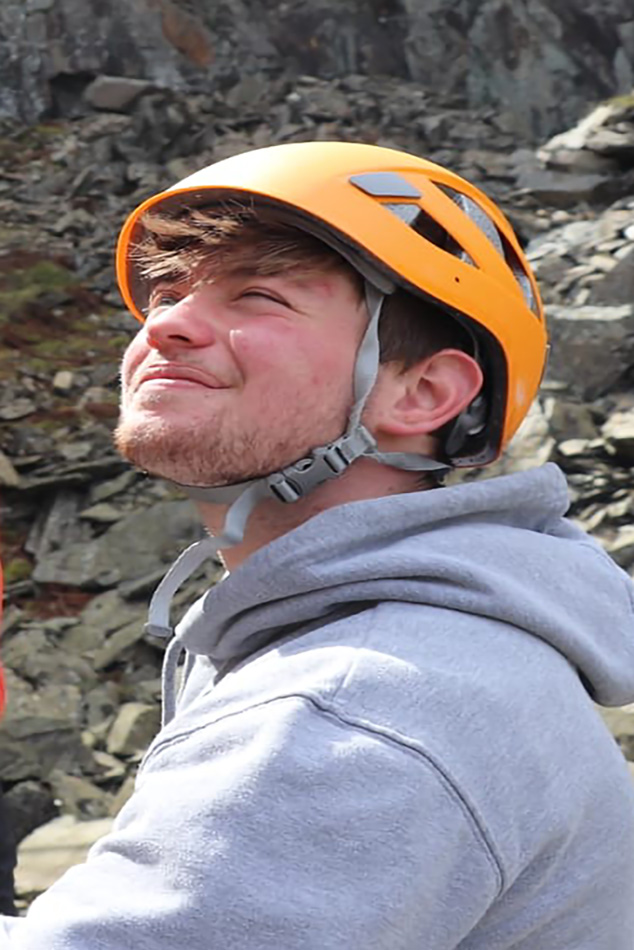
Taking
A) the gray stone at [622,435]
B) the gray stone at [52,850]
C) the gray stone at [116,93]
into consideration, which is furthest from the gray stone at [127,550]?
the gray stone at [116,93]

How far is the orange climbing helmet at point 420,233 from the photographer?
6.09 ft

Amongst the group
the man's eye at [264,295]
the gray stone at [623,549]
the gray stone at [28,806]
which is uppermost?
the man's eye at [264,295]

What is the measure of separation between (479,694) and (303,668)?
0.71ft

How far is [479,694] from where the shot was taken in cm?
133

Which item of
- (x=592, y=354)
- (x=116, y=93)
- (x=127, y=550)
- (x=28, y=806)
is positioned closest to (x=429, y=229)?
(x=28, y=806)

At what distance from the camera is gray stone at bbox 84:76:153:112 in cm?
1800

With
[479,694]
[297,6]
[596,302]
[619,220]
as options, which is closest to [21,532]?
[596,302]

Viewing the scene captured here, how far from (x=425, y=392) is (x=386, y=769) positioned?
88 cm

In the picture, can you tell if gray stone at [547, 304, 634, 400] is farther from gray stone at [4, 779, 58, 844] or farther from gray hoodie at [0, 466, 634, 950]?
gray hoodie at [0, 466, 634, 950]

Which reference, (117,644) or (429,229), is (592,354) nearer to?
(117,644)

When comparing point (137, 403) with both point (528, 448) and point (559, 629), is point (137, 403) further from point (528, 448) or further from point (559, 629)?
point (528, 448)

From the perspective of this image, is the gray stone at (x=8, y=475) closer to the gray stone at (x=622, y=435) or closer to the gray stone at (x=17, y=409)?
the gray stone at (x=17, y=409)

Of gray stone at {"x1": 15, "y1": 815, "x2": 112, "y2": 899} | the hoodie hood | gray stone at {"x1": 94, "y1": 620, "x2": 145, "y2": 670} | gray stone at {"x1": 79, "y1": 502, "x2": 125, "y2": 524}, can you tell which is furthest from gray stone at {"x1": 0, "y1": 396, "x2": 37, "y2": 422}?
the hoodie hood

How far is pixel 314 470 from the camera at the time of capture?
175 cm
